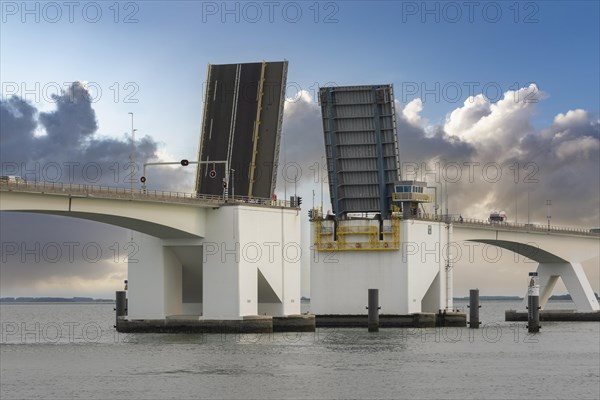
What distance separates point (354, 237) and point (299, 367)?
A: 81.3 ft

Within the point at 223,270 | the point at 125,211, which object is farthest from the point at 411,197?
the point at 125,211

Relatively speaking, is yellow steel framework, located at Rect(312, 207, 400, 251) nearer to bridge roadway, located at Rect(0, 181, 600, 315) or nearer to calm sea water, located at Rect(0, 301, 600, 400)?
bridge roadway, located at Rect(0, 181, 600, 315)

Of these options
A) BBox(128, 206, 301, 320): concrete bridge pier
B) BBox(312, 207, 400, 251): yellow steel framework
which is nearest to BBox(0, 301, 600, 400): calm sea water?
BBox(128, 206, 301, 320): concrete bridge pier

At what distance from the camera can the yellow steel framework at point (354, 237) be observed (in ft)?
214

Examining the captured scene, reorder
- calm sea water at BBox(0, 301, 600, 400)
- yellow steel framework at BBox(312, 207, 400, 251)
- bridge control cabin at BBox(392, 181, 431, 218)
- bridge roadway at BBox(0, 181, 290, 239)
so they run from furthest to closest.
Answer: yellow steel framework at BBox(312, 207, 400, 251)
bridge control cabin at BBox(392, 181, 431, 218)
bridge roadway at BBox(0, 181, 290, 239)
calm sea water at BBox(0, 301, 600, 400)

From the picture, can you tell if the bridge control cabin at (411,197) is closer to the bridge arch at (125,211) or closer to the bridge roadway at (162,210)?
the bridge roadway at (162,210)

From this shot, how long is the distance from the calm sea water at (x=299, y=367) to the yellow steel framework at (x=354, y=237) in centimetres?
739

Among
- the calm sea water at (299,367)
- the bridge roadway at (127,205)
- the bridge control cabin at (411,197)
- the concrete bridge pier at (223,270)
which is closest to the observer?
the calm sea water at (299,367)

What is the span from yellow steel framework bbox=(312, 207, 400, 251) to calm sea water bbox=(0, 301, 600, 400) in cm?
739

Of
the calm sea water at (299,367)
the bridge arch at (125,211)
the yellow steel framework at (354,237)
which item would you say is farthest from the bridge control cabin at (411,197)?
the bridge arch at (125,211)

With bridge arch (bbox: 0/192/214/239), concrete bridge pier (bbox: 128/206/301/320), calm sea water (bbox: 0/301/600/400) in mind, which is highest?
bridge arch (bbox: 0/192/214/239)

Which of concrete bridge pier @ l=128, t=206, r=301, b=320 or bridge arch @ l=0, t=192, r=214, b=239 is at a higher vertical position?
bridge arch @ l=0, t=192, r=214, b=239

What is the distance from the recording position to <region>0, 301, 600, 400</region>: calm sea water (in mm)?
35406

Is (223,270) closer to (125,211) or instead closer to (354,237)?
(125,211)
